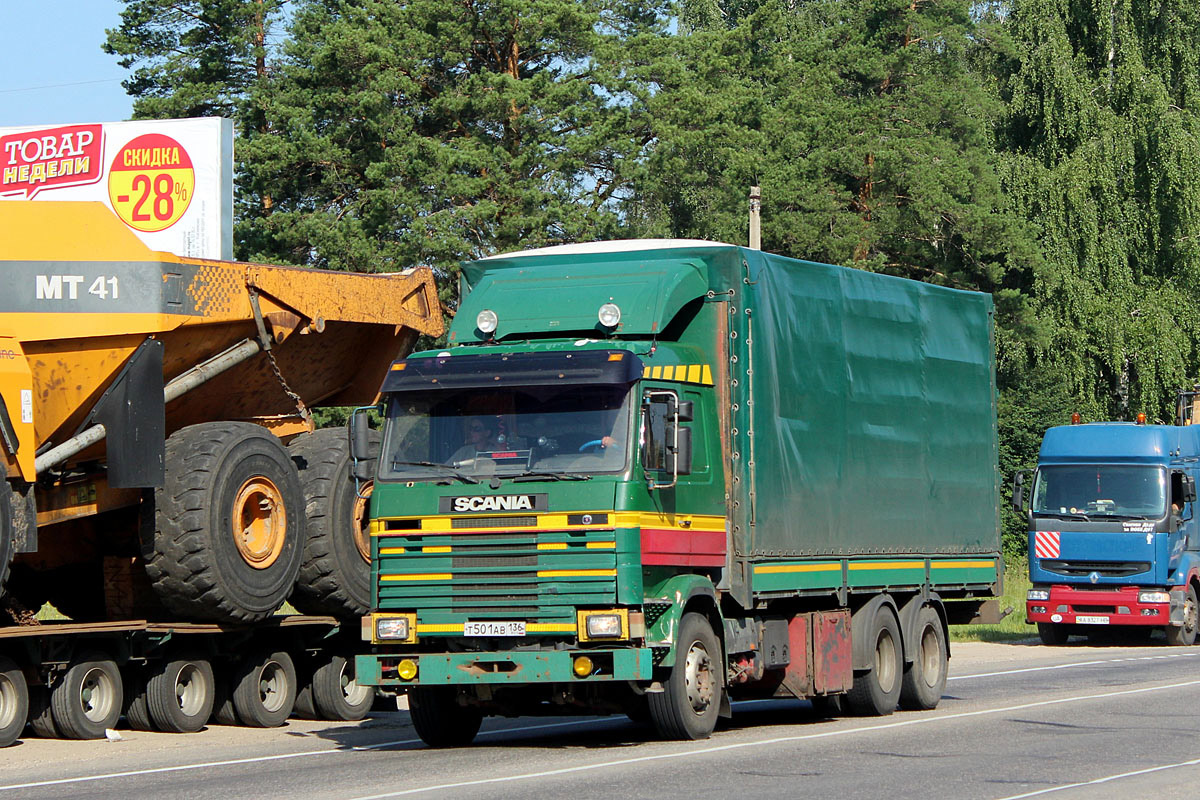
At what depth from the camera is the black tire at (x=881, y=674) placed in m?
16.0

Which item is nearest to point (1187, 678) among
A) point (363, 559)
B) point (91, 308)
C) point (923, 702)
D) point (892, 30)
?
point (923, 702)

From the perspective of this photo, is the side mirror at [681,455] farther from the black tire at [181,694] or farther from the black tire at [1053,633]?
the black tire at [1053,633]

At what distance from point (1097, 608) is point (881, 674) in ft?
42.0

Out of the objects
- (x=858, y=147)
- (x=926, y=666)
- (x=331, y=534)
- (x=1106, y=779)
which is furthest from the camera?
(x=858, y=147)

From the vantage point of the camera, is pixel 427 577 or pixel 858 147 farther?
pixel 858 147

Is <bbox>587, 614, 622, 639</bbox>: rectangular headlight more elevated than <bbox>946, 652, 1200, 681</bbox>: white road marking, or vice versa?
<bbox>587, 614, 622, 639</bbox>: rectangular headlight

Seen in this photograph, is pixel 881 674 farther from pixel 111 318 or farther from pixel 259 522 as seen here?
pixel 111 318

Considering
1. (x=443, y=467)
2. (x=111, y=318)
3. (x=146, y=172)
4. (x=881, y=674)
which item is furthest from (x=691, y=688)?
(x=146, y=172)

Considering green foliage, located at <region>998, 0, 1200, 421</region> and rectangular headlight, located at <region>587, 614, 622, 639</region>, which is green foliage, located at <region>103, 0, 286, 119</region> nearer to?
green foliage, located at <region>998, 0, 1200, 421</region>

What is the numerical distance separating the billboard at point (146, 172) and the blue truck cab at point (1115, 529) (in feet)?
43.2

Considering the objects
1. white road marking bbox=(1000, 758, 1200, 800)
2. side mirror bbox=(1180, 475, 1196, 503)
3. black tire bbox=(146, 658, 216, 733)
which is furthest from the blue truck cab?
black tire bbox=(146, 658, 216, 733)

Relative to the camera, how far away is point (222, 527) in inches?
583

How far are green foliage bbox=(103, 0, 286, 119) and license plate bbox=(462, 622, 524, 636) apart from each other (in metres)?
32.3

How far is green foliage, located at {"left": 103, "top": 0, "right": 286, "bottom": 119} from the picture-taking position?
42.9m
